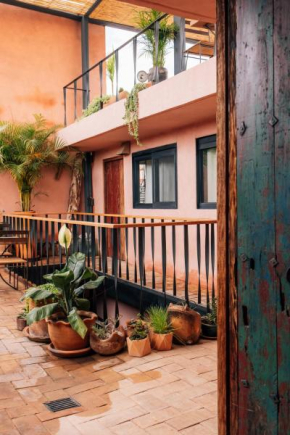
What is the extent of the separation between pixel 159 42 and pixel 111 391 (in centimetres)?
521

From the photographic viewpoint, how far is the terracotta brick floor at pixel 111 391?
2.32m

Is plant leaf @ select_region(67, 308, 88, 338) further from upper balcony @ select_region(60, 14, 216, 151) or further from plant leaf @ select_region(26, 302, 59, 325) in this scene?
upper balcony @ select_region(60, 14, 216, 151)

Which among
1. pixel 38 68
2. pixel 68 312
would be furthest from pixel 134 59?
pixel 68 312

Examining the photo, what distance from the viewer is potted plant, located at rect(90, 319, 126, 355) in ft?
11.0

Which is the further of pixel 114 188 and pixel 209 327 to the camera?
pixel 114 188

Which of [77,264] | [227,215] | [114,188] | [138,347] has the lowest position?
[138,347]

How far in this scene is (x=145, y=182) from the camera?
788 cm

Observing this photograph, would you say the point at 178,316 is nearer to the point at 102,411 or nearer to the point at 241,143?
the point at 102,411

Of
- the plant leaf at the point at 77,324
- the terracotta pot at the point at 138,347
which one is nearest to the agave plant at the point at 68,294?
the plant leaf at the point at 77,324

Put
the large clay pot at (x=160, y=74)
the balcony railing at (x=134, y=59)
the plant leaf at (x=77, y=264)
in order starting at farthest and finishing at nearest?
1. the large clay pot at (x=160, y=74)
2. the balcony railing at (x=134, y=59)
3. the plant leaf at (x=77, y=264)

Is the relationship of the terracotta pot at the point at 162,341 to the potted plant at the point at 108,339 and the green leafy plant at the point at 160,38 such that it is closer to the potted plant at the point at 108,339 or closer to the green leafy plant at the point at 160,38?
the potted plant at the point at 108,339

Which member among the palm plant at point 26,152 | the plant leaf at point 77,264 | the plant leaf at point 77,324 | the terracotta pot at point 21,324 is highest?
the palm plant at point 26,152

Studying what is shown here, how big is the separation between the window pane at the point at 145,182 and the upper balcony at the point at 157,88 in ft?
1.85

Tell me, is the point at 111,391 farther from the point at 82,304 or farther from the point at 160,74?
the point at 160,74
